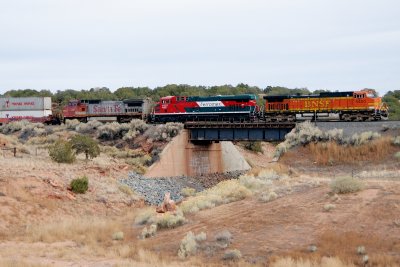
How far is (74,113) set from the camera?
246 feet

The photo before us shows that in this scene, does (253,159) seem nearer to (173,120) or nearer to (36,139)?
(173,120)

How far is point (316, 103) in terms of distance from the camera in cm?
5531

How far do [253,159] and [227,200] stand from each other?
56.9 metres

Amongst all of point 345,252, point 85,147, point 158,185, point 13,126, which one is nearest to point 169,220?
point 345,252

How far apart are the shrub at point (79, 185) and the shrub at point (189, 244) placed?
638 inches

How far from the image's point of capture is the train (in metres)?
53.2

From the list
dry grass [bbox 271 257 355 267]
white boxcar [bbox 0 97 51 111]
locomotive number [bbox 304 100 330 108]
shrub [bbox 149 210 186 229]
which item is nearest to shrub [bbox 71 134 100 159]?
locomotive number [bbox 304 100 330 108]

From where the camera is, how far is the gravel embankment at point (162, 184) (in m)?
42.6

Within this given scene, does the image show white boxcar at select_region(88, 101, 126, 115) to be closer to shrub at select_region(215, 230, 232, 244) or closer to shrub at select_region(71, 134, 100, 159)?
shrub at select_region(71, 134, 100, 159)

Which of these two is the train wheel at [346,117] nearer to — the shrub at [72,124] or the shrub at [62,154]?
the shrub at [62,154]

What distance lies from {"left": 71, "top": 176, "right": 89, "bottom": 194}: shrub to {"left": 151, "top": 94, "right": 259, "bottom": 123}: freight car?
25490 mm

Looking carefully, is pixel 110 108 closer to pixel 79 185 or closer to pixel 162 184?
pixel 162 184

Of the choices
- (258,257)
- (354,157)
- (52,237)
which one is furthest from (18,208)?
(354,157)

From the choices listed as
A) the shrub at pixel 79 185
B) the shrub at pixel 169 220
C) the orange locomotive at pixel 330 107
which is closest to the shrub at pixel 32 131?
the orange locomotive at pixel 330 107
